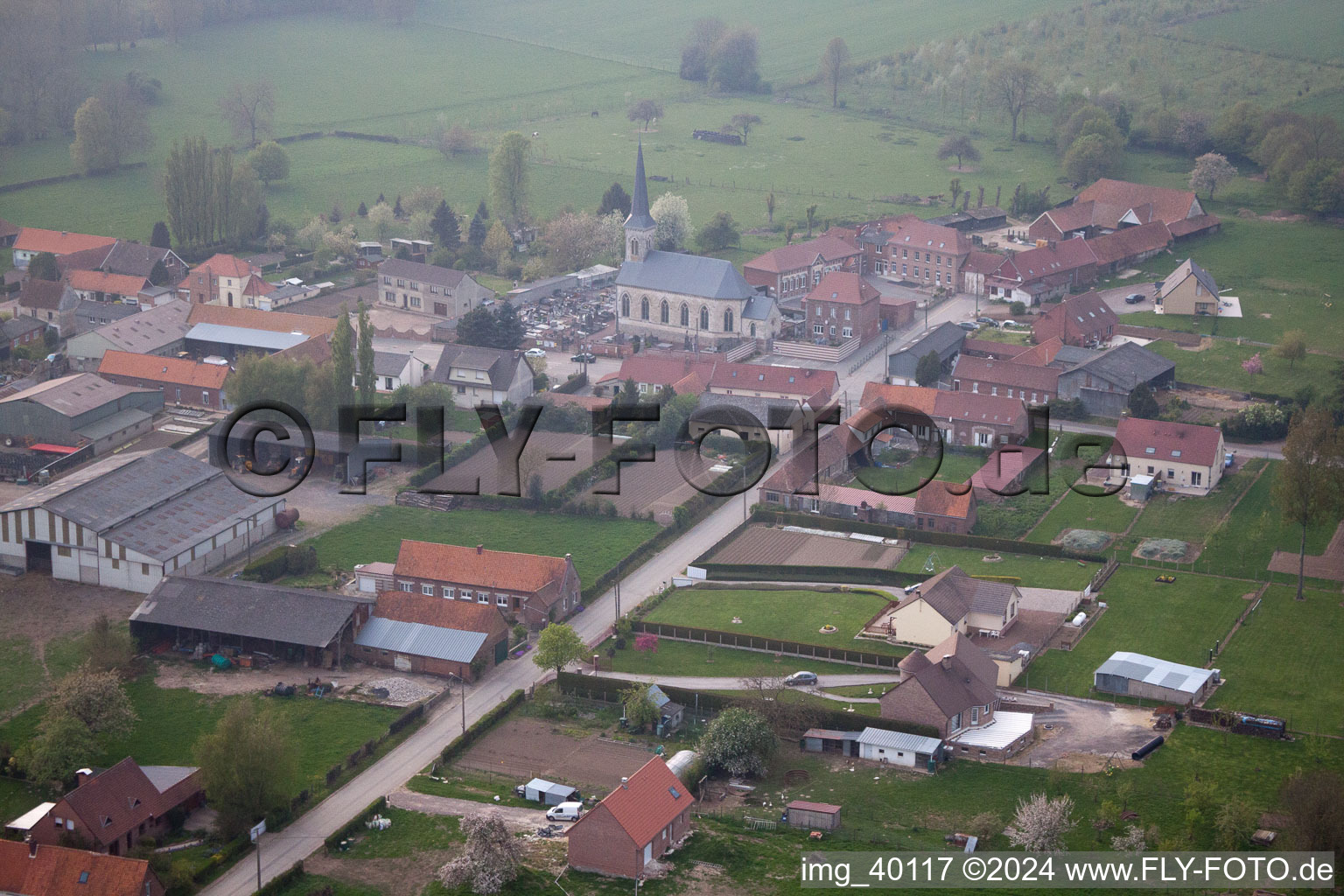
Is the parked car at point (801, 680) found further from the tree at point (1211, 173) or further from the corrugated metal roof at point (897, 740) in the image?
the tree at point (1211, 173)

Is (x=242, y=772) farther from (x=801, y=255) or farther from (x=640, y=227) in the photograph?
(x=801, y=255)

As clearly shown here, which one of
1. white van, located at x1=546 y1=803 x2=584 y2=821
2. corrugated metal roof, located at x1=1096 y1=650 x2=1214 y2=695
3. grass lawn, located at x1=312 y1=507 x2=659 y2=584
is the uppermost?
corrugated metal roof, located at x1=1096 y1=650 x2=1214 y2=695

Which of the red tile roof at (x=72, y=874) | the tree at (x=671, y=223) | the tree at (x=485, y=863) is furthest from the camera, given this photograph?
the tree at (x=671, y=223)

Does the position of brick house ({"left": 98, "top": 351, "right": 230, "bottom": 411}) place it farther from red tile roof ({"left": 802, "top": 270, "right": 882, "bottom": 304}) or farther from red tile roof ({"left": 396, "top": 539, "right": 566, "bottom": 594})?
red tile roof ({"left": 802, "top": 270, "right": 882, "bottom": 304})

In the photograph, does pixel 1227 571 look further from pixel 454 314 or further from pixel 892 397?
pixel 454 314

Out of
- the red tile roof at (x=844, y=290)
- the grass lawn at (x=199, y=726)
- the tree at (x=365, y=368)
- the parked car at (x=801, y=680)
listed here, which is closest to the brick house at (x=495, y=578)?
the grass lawn at (x=199, y=726)

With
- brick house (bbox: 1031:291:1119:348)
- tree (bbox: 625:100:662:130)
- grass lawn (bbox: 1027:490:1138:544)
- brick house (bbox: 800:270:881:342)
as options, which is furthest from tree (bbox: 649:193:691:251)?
grass lawn (bbox: 1027:490:1138:544)
